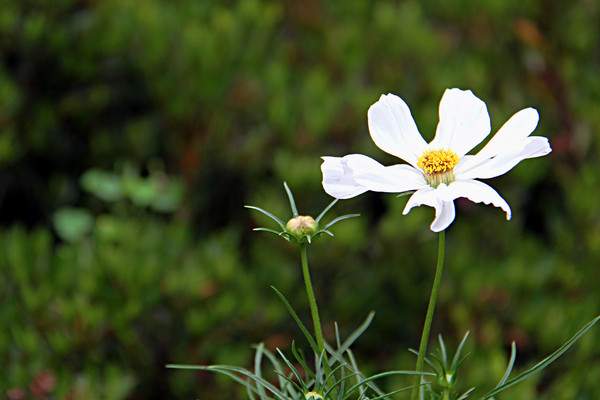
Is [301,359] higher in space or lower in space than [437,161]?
lower

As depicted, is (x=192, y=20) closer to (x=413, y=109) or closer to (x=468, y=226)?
(x=413, y=109)

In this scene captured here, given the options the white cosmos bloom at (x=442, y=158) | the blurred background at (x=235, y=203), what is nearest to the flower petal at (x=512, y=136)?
the white cosmos bloom at (x=442, y=158)

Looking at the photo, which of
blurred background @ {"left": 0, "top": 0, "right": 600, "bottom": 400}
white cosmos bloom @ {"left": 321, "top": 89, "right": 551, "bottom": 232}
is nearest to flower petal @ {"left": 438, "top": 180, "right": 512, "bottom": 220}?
white cosmos bloom @ {"left": 321, "top": 89, "right": 551, "bottom": 232}

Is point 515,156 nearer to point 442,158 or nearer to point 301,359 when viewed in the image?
point 442,158

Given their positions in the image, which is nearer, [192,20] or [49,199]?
[49,199]

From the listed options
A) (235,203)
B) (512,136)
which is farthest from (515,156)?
(235,203)

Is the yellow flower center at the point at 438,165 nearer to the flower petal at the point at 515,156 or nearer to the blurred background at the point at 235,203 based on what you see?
the flower petal at the point at 515,156

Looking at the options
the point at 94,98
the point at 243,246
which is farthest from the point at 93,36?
the point at 243,246
